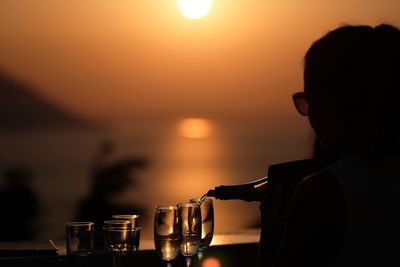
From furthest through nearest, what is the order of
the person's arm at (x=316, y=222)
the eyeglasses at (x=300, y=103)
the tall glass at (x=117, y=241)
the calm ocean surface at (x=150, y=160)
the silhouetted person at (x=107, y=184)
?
the calm ocean surface at (x=150, y=160)
the silhouetted person at (x=107, y=184)
the tall glass at (x=117, y=241)
the eyeglasses at (x=300, y=103)
the person's arm at (x=316, y=222)

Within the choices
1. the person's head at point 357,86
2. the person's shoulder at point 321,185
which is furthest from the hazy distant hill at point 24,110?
the person's shoulder at point 321,185

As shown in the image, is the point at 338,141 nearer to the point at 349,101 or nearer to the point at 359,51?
the point at 349,101

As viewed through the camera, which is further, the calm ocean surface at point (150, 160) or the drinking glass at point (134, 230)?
the calm ocean surface at point (150, 160)

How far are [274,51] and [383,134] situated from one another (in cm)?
1747

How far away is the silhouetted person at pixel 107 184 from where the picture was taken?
54562mm

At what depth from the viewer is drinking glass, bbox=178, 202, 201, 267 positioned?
299 centimetres

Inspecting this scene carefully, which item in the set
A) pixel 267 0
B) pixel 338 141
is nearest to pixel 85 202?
pixel 267 0

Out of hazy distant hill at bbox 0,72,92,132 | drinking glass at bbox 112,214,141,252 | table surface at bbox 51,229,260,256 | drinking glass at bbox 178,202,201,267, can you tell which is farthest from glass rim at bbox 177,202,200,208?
hazy distant hill at bbox 0,72,92,132

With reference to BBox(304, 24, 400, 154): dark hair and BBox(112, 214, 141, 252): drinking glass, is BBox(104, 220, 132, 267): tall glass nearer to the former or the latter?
BBox(112, 214, 141, 252): drinking glass

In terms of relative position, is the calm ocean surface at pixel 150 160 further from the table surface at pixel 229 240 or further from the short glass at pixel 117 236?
the short glass at pixel 117 236

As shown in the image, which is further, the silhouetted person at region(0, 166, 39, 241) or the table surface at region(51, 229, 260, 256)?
the silhouetted person at region(0, 166, 39, 241)

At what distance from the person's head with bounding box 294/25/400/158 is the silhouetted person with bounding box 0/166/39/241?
4908cm

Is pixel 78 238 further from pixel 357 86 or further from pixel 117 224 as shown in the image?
pixel 357 86

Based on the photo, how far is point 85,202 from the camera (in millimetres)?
64062
